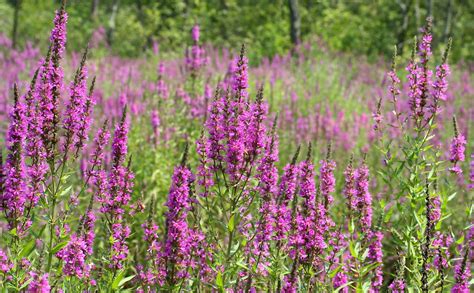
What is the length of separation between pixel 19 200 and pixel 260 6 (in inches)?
1047

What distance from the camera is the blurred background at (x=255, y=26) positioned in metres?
22.8

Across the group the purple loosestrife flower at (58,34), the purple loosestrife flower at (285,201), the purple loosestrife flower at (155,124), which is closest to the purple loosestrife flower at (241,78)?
the purple loosestrife flower at (285,201)

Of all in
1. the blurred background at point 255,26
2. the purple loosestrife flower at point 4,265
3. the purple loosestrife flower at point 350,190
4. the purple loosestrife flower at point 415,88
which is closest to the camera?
the purple loosestrife flower at point 4,265

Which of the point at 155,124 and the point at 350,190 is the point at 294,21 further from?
the point at 350,190

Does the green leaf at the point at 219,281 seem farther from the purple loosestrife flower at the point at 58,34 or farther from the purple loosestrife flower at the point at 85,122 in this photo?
the purple loosestrife flower at the point at 58,34

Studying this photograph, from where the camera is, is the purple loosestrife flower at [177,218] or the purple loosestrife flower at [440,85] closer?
the purple loosestrife flower at [177,218]

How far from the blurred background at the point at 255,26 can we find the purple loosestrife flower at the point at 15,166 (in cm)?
1744

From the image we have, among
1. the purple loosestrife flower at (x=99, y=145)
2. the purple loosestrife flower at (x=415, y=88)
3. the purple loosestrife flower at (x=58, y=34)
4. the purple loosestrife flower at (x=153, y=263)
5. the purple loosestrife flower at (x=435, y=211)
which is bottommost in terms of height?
the purple loosestrife flower at (x=153, y=263)

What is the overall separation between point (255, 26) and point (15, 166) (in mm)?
25467

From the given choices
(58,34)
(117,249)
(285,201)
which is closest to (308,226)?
(285,201)

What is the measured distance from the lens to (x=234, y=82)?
3.80m

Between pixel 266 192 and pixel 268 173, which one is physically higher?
pixel 268 173

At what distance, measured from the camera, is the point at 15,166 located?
3.40 meters

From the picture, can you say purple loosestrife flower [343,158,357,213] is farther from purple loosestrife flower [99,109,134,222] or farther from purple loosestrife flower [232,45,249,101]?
purple loosestrife flower [99,109,134,222]
